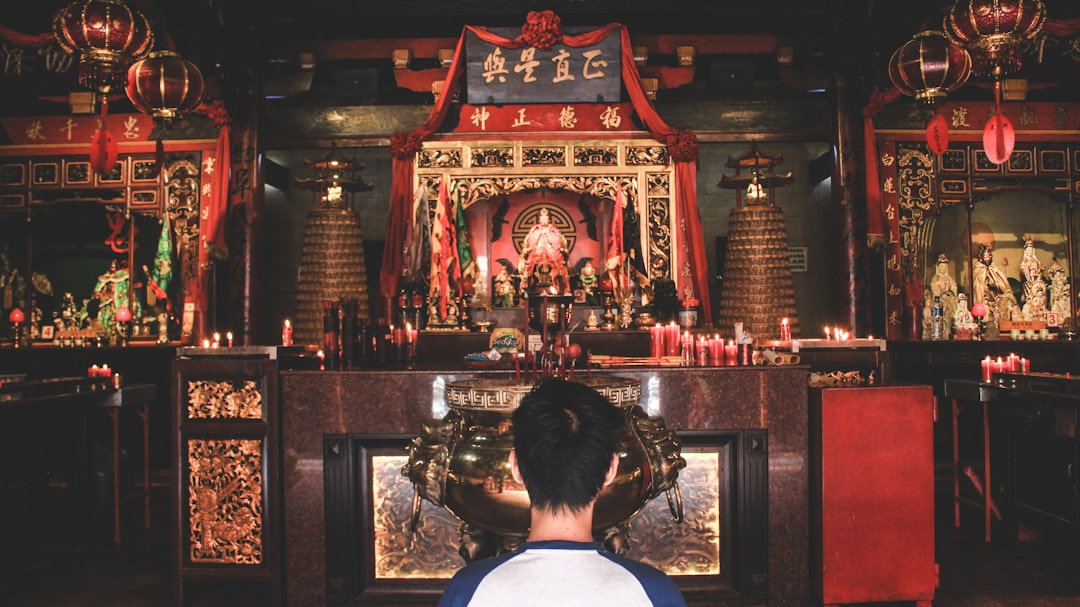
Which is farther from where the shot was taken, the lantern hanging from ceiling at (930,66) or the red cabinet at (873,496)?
the lantern hanging from ceiling at (930,66)

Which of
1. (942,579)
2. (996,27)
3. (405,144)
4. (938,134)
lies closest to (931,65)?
(996,27)

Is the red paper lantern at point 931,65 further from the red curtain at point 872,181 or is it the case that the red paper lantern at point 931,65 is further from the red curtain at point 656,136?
the red curtain at point 656,136

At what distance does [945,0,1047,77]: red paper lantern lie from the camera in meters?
3.81

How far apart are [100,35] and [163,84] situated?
1.82 feet

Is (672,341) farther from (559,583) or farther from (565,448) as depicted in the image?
(559,583)

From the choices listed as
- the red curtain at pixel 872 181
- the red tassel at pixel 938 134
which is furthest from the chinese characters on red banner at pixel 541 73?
the red tassel at pixel 938 134

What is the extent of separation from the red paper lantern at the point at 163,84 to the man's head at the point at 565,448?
13.8 ft

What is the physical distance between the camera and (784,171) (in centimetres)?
802

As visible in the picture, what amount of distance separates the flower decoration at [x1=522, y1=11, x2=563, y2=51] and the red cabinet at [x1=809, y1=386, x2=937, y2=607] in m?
4.14

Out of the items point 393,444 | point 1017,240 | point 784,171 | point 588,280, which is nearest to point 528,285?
point 588,280

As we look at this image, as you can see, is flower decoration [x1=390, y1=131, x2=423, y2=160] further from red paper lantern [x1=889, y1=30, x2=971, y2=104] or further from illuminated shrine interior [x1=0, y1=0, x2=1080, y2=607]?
red paper lantern [x1=889, y1=30, x2=971, y2=104]

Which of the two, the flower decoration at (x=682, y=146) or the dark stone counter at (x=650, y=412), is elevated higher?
the flower decoration at (x=682, y=146)

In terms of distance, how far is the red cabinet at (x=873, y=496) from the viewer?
3.13 m

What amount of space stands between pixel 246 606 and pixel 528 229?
500cm
